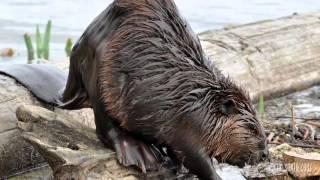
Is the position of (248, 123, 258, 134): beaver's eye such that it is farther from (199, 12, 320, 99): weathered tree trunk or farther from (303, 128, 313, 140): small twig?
(199, 12, 320, 99): weathered tree trunk

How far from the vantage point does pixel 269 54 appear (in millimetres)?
5371

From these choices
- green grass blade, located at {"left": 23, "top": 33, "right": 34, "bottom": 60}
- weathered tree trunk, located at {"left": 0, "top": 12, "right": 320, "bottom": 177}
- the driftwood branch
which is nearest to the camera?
the driftwood branch

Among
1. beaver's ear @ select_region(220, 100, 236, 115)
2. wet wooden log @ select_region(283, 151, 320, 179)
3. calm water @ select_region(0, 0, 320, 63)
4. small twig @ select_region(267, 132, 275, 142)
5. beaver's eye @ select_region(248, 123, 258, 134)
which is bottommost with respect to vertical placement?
calm water @ select_region(0, 0, 320, 63)

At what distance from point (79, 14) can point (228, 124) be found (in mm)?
5653

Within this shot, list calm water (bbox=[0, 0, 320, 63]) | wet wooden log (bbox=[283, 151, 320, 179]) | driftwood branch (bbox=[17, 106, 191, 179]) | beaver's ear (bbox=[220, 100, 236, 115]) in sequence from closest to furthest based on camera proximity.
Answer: driftwood branch (bbox=[17, 106, 191, 179]) → beaver's ear (bbox=[220, 100, 236, 115]) → wet wooden log (bbox=[283, 151, 320, 179]) → calm water (bbox=[0, 0, 320, 63])

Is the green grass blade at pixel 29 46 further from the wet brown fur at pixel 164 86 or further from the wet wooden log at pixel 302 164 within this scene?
the wet wooden log at pixel 302 164

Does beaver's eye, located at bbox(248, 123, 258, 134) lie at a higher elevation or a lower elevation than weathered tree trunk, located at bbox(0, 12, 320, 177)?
higher

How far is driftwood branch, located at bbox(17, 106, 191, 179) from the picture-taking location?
121 inches

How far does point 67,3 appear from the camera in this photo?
9.43 metres

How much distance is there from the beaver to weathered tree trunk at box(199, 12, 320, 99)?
1708 millimetres

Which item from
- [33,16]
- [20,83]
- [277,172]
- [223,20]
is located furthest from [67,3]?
[277,172]

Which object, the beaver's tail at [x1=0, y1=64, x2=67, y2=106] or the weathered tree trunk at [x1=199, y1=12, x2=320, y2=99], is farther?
the weathered tree trunk at [x1=199, y1=12, x2=320, y2=99]

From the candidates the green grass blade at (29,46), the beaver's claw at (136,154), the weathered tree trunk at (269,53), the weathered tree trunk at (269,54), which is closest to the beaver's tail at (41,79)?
the weathered tree trunk at (269,53)

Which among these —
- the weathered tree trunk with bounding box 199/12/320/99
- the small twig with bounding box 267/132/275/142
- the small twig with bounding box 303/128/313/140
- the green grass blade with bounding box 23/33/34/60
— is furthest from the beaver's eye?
the green grass blade with bounding box 23/33/34/60
